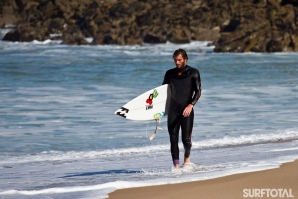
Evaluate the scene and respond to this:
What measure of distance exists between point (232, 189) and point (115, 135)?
511cm

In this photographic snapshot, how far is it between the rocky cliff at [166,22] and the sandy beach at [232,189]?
3329 cm

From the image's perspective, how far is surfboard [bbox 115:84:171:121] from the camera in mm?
7535

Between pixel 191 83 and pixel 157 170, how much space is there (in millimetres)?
1067

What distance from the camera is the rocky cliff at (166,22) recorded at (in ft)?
138

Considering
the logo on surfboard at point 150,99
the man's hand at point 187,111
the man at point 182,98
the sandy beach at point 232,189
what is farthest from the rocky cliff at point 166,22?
the sandy beach at point 232,189

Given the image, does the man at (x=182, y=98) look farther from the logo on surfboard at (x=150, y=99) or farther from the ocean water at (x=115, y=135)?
the ocean water at (x=115, y=135)

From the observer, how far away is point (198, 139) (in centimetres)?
1045

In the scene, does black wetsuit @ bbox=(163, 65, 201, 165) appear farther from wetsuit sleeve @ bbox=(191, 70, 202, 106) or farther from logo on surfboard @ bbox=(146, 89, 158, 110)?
logo on surfboard @ bbox=(146, 89, 158, 110)

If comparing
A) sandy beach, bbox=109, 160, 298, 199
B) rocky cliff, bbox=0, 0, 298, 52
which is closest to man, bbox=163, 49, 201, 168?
sandy beach, bbox=109, 160, 298, 199

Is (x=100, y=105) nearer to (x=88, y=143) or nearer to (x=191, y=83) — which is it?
(x=88, y=143)

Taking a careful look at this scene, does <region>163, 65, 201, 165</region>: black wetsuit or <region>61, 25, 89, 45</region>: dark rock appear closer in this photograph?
<region>163, 65, 201, 165</region>: black wetsuit

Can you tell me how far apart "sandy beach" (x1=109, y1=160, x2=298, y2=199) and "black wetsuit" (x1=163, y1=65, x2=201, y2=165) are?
0.82 metres

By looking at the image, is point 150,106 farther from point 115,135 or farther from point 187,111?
point 115,135

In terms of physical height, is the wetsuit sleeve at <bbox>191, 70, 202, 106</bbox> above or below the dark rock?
above
